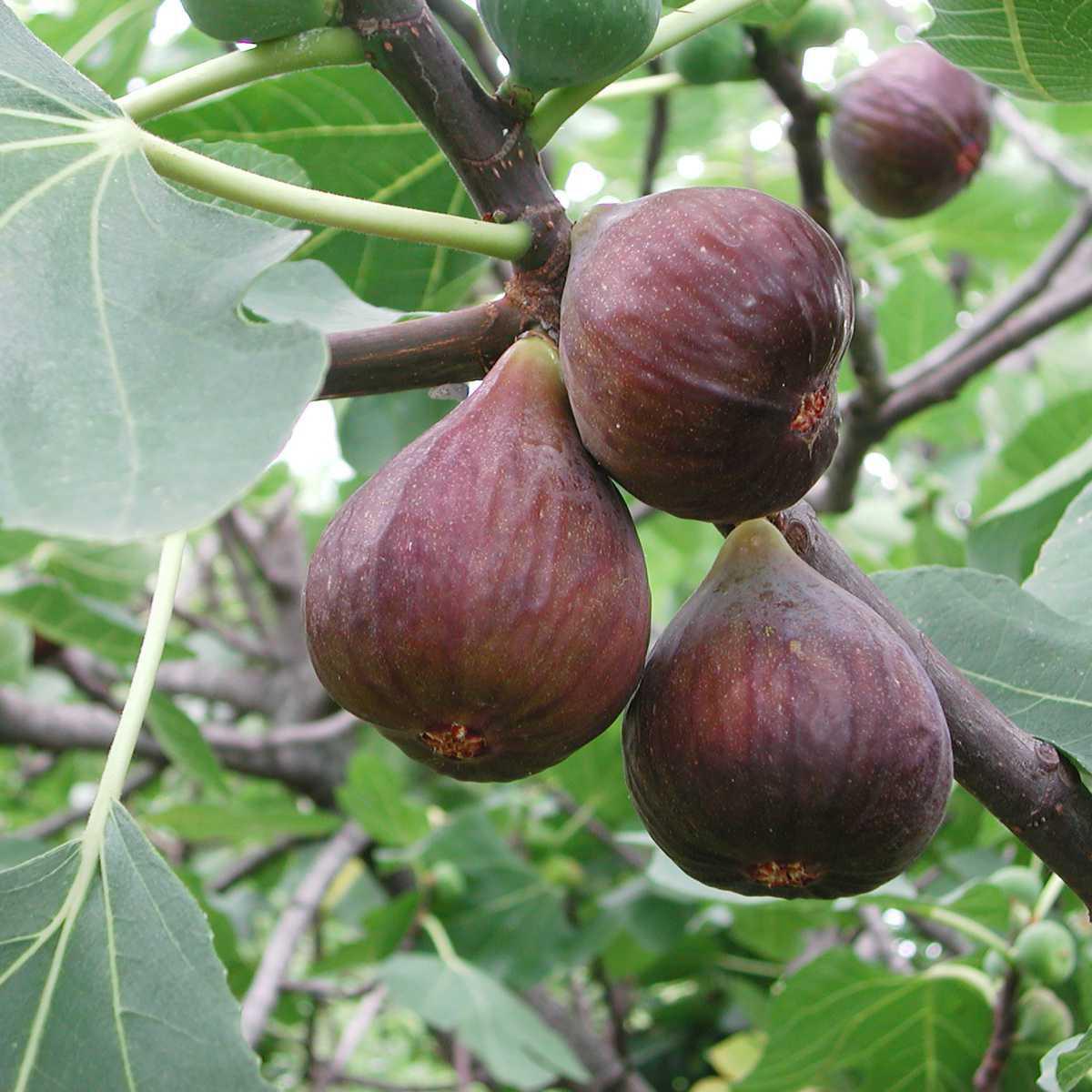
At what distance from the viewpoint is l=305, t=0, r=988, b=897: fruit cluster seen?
78cm

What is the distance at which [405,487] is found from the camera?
2.66ft

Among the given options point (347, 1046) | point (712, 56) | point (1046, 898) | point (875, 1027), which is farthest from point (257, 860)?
point (712, 56)

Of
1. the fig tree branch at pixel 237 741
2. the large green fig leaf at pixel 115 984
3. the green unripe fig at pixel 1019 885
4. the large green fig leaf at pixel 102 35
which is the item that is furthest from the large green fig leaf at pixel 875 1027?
the large green fig leaf at pixel 102 35

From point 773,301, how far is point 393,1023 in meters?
5.15

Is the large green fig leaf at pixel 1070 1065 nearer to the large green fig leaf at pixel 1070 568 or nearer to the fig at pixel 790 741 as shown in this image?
the fig at pixel 790 741


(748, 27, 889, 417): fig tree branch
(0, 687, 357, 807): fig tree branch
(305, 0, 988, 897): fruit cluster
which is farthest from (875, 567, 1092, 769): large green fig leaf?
(0, 687, 357, 807): fig tree branch

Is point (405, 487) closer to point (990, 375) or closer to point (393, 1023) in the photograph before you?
point (990, 375)

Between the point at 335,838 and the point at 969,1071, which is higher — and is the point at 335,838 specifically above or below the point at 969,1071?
below

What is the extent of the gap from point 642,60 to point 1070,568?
598mm

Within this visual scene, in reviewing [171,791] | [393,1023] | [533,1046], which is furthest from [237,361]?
[393,1023]

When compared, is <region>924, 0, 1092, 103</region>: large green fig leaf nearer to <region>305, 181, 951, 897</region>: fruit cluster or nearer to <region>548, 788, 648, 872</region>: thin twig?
<region>305, 181, 951, 897</region>: fruit cluster

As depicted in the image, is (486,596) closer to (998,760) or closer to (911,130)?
(998,760)

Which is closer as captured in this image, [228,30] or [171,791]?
[228,30]

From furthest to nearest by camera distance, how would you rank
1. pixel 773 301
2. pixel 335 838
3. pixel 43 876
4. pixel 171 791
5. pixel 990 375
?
pixel 171 791 → pixel 990 375 → pixel 335 838 → pixel 43 876 → pixel 773 301
